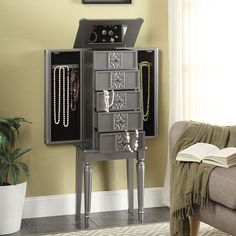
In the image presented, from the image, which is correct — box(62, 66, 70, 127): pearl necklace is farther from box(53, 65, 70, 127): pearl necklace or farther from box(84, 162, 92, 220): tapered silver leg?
box(84, 162, 92, 220): tapered silver leg

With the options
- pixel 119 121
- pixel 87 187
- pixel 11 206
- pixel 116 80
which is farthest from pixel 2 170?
pixel 116 80

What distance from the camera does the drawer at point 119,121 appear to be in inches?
183

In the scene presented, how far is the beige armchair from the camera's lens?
143 inches

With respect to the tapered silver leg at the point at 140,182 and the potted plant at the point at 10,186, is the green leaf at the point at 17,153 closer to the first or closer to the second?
the potted plant at the point at 10,186

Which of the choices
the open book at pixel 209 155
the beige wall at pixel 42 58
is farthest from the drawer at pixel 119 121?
the open book at pixel 209 155

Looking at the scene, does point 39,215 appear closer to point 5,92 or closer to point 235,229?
point 5,92

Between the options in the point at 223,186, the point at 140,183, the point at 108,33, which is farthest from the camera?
the point at 140,183

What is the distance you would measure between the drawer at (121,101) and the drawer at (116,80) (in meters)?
0.04

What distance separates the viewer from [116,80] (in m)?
4.70

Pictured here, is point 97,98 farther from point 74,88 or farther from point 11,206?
point 11,206

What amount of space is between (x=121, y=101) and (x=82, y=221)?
87 centimetres

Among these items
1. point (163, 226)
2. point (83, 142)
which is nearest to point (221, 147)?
point (163, 226)

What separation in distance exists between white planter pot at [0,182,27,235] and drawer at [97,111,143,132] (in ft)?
2.11

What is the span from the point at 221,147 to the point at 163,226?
2.81ft
